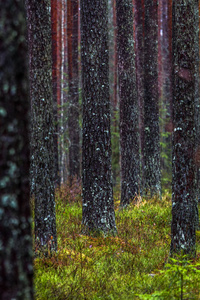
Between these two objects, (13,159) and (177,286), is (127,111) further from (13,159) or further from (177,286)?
(13,159)

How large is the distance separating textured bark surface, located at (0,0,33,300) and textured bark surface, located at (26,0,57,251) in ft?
11.6

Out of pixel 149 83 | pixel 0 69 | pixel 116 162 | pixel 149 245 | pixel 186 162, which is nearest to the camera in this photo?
pixel 0 69

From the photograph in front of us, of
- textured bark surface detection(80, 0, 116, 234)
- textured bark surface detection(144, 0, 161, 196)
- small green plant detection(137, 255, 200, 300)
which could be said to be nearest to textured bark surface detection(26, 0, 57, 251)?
textured bark surface detection(80, 0, 116, 234)

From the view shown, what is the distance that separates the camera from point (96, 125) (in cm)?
756

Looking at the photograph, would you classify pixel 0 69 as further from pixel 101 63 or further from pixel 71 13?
pixel 71 13

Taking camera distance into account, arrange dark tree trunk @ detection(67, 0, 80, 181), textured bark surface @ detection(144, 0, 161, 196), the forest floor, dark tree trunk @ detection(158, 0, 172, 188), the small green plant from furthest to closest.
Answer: dark tree trunk @ detection(158, 0, 172, 188), dark tree trunk @ detection(67, 0, 80, 181), textured bark surface @ detection(144, 0, 161, 196), the forest floor, the small green plant

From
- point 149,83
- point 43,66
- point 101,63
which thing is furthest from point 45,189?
point 149,83

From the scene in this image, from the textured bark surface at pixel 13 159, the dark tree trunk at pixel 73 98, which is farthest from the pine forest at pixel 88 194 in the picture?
the dark tree trunk at pixel 73 98

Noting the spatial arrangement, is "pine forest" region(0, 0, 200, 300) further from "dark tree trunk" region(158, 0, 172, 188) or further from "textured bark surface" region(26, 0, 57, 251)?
"dark tree trunk" region(158, 0, 172, 188)

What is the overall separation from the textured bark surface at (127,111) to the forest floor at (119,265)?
2.10 m

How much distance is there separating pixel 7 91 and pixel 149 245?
17.9 ft

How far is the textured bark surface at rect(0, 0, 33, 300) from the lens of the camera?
2.26m

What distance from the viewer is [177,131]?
5914 millimetres

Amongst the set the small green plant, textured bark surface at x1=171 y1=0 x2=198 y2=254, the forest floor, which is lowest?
the forest floor
